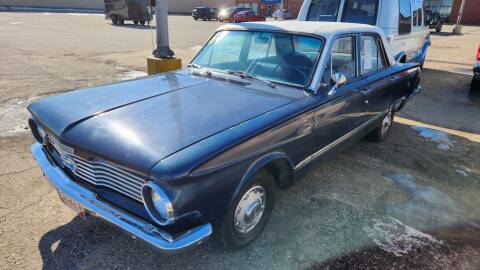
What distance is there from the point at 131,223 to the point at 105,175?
395 millimetres

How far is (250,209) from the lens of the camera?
106 inches

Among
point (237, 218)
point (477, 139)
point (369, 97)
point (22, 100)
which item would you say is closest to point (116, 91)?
point (237, 218)

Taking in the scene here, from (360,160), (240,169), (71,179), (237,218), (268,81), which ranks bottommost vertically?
(360,160)

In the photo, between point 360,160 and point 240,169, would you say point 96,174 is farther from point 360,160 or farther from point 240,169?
point 360,160

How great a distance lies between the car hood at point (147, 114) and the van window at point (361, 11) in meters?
4.73

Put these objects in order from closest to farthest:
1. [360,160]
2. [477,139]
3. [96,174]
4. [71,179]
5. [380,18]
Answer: [96,174]
[71,179]
[360,160]
[477,139]
[380,18]

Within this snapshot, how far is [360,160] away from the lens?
14.9 ft

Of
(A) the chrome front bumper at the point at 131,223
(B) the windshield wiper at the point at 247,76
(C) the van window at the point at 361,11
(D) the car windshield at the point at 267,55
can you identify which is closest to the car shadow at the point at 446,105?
(C) the van window at the point at 361,11

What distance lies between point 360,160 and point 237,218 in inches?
97.5

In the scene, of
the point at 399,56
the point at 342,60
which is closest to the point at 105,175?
the point at 342,60

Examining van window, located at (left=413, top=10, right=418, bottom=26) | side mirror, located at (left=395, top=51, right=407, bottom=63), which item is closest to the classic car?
side mirror, located at (left=395, top=51, right=407, bottom=63)

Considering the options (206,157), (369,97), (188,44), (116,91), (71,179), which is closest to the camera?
(206,157)

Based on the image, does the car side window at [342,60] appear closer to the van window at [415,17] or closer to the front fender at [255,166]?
the front fender at [255,166]

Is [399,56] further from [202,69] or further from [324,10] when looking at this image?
[202,69]
